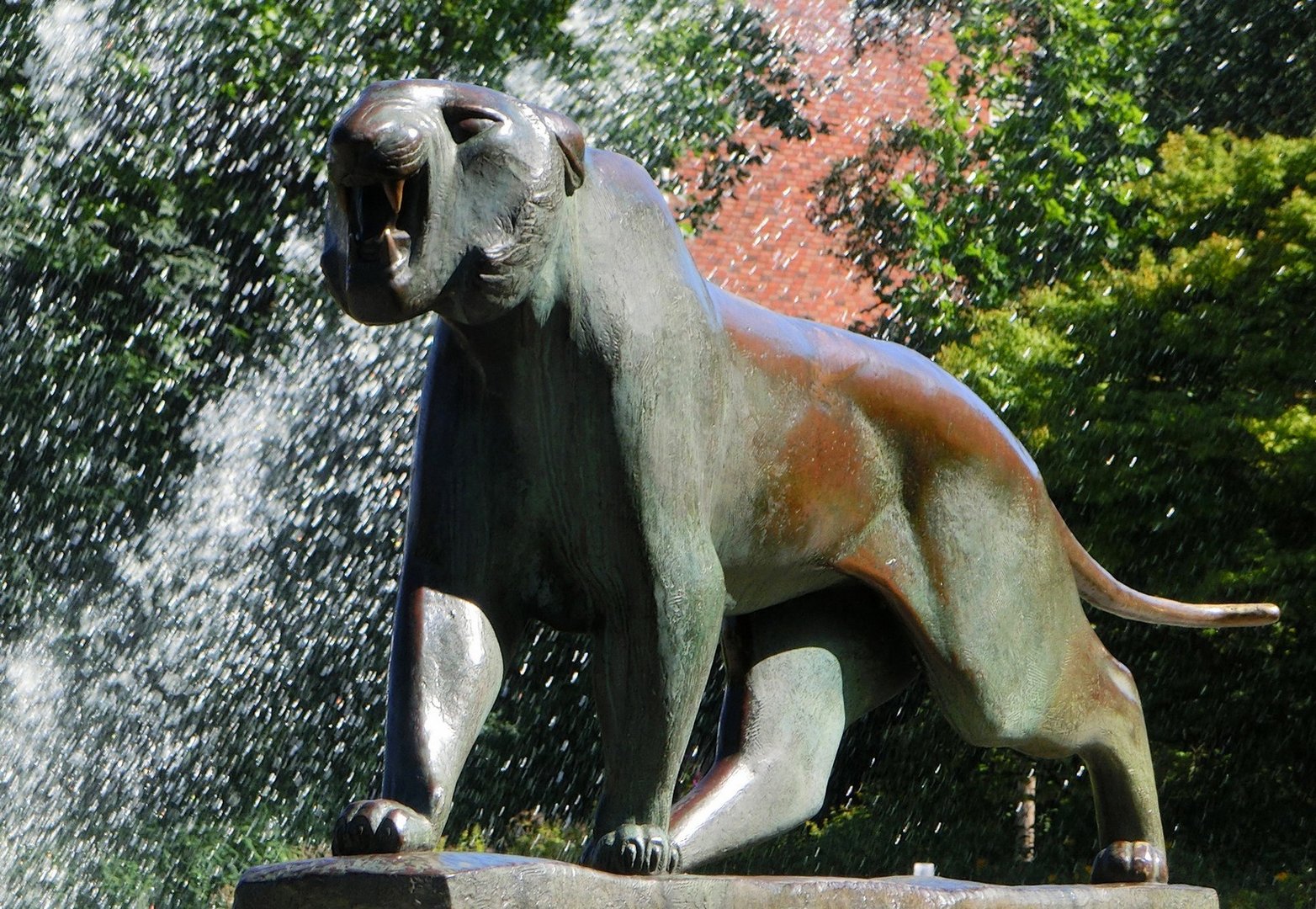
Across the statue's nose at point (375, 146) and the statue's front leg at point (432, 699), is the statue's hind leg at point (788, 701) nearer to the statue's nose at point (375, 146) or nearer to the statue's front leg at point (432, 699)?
the statue's front leg at point (432, 699)

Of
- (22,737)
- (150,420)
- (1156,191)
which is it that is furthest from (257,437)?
(1156,191)

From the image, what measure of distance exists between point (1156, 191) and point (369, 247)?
504 inches

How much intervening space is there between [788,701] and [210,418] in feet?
37.4

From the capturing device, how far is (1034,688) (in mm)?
3834

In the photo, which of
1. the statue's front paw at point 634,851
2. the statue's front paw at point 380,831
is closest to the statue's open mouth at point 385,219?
the statue's front paw at point 380,831

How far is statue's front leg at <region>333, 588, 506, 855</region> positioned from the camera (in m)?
2.92

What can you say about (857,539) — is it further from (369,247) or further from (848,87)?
(848,87)

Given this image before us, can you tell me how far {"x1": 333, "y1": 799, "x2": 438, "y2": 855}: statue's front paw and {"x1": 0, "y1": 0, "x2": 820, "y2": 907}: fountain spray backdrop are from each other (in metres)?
10.4

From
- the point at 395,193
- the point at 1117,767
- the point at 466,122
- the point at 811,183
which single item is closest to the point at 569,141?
the point at 466,122

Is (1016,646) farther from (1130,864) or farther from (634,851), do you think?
(634,851)

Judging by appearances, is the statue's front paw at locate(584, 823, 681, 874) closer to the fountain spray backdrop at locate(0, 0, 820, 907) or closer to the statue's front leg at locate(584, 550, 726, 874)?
the statue's front leg at locate(584, 550, 726, 874)

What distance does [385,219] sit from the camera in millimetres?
2771

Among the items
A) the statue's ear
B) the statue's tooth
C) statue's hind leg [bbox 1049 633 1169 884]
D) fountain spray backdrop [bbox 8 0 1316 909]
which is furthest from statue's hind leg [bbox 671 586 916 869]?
fountain spray backdrop [bbox 8 0 1316 909]

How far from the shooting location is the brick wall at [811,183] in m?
18.4
